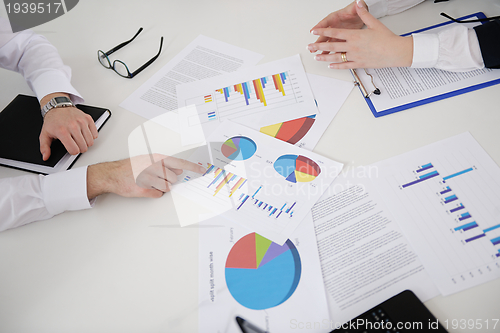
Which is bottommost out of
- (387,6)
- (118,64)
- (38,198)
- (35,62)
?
(38,198)

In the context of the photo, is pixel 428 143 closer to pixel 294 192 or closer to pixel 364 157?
pixel 364 157

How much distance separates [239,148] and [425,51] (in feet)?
1.90

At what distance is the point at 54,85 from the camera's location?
98cm

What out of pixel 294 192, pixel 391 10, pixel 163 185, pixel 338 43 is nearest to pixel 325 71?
pixel 338 43

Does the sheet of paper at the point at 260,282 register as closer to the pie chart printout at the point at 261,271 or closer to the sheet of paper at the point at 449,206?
the pie chart printout at the point at 261,271

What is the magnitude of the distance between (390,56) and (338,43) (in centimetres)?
15

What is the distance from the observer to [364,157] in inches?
29.6

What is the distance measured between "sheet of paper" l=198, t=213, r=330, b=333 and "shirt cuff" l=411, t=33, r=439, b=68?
0.55 metres

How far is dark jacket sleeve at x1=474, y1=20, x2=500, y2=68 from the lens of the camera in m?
0.79

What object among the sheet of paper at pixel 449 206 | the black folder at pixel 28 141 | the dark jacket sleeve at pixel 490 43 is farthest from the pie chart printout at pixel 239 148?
the dark jacket sleeve at pixel 490 43

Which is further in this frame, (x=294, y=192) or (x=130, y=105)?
(x=130, y=105)

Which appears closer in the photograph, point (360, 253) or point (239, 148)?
point (360, 253)

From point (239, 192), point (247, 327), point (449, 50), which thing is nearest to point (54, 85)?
point (239, 192)

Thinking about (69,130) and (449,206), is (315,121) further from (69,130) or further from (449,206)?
(69,130)
